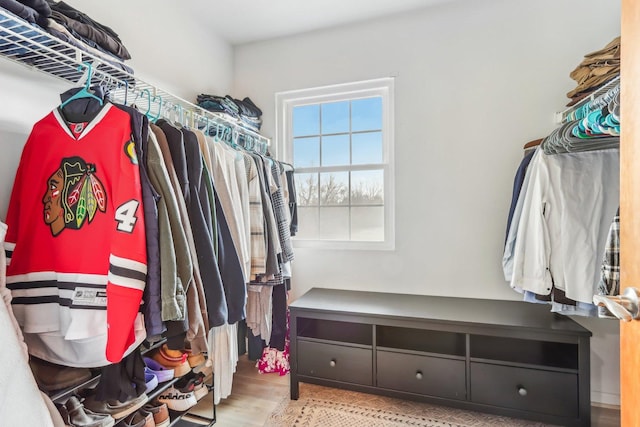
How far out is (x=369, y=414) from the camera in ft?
6.11

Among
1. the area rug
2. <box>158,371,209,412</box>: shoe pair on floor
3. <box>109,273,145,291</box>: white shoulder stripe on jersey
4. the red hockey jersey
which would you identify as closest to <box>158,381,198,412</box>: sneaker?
<box>158,371,209,412</box>: shoe pair on floor

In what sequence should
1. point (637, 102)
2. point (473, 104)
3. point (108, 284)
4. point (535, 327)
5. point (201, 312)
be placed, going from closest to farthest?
point (637, 102) < point (108, 284) < point (201, 312) < point (535, 327) < point (473, 104)

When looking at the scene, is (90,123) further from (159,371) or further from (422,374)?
(422,374)

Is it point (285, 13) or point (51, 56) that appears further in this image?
point (285, 13)

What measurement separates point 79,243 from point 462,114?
7.32ft

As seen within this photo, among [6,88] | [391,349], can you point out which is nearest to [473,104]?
[391,349]

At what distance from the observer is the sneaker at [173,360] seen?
1.53 metres

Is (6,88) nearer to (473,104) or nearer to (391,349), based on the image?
(391,349)

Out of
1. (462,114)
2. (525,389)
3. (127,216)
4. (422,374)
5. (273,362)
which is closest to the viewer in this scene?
(127,216)

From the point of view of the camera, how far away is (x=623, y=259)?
645mm

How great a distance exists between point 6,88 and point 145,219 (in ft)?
2.75

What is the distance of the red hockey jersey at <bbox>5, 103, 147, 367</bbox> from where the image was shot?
0.96 meters

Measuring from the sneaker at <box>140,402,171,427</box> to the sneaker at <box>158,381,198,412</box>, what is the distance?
0.17 ft

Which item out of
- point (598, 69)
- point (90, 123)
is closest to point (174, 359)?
point (90, 123)
